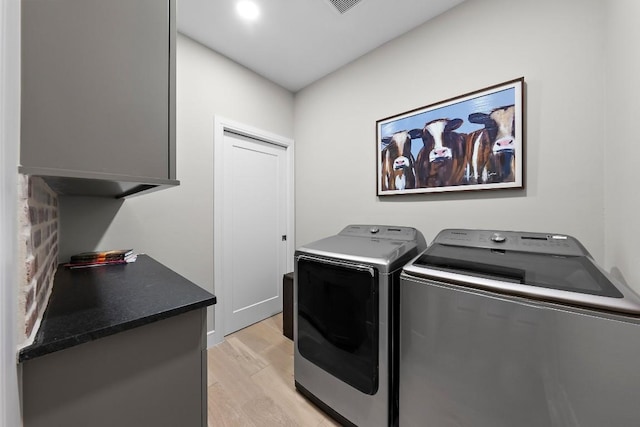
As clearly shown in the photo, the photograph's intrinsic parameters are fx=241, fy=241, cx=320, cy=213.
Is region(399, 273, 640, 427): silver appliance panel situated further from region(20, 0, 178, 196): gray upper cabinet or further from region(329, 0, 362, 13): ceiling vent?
region(329, 0, 362, 13): ceiling vent

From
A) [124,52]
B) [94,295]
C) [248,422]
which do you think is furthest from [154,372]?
[248,422]

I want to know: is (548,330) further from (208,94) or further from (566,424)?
(208,94)

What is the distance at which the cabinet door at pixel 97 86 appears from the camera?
1.78 ft

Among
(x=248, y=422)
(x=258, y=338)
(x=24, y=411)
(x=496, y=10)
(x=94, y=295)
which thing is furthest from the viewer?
(x=258, y=338)

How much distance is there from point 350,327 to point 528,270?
2.79ft

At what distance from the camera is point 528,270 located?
0.98 meters

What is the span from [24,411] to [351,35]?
8.31ft

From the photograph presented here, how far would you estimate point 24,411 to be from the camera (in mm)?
515

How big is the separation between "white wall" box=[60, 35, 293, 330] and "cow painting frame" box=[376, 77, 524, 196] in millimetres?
1454

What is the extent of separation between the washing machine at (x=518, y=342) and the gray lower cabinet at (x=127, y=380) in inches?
33.8

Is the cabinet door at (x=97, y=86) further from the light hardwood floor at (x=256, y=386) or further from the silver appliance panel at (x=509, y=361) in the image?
the light hardwood floor at (x=256, y=386)

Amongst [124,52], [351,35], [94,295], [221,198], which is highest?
[351,35]

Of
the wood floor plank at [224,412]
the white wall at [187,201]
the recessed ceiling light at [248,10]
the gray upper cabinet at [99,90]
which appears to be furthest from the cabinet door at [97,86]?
the wood floor plank at [224,412]

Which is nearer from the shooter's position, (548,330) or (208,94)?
(548,330)
